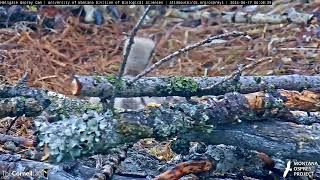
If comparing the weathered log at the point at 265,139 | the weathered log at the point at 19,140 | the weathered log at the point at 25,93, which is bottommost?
the weathered log at the point at 19,140

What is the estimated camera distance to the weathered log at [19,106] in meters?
1.61

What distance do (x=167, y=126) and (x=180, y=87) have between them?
231 mm

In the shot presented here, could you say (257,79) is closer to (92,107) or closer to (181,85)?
(181,85)

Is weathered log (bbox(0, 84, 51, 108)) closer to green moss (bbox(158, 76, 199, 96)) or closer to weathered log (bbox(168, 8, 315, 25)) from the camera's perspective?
green moss (bbox(158, 76, 199, 96))

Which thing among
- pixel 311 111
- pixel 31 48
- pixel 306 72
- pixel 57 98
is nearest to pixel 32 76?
A: pixel 31 48

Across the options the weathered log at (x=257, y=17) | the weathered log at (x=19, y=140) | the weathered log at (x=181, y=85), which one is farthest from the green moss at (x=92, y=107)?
the weathered log at (x=257, y=17)

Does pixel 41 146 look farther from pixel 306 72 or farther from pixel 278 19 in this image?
pixel 278 19

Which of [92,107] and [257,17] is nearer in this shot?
[92,107]

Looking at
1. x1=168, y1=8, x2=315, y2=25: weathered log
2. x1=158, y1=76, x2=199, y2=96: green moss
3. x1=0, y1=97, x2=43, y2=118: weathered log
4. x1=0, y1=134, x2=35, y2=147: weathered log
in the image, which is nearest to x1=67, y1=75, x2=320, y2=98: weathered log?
x1=158, y1=76, x2=199, y2=96: green moss

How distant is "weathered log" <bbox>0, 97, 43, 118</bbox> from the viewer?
5.29 ft

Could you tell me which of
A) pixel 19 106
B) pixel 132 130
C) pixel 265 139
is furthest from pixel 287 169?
pixel 19 106

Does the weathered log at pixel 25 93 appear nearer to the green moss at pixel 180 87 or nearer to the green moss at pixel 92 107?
the green moss at pixel 92 107

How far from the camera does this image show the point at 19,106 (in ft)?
5.28

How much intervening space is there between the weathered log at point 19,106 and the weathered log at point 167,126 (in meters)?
0.21
